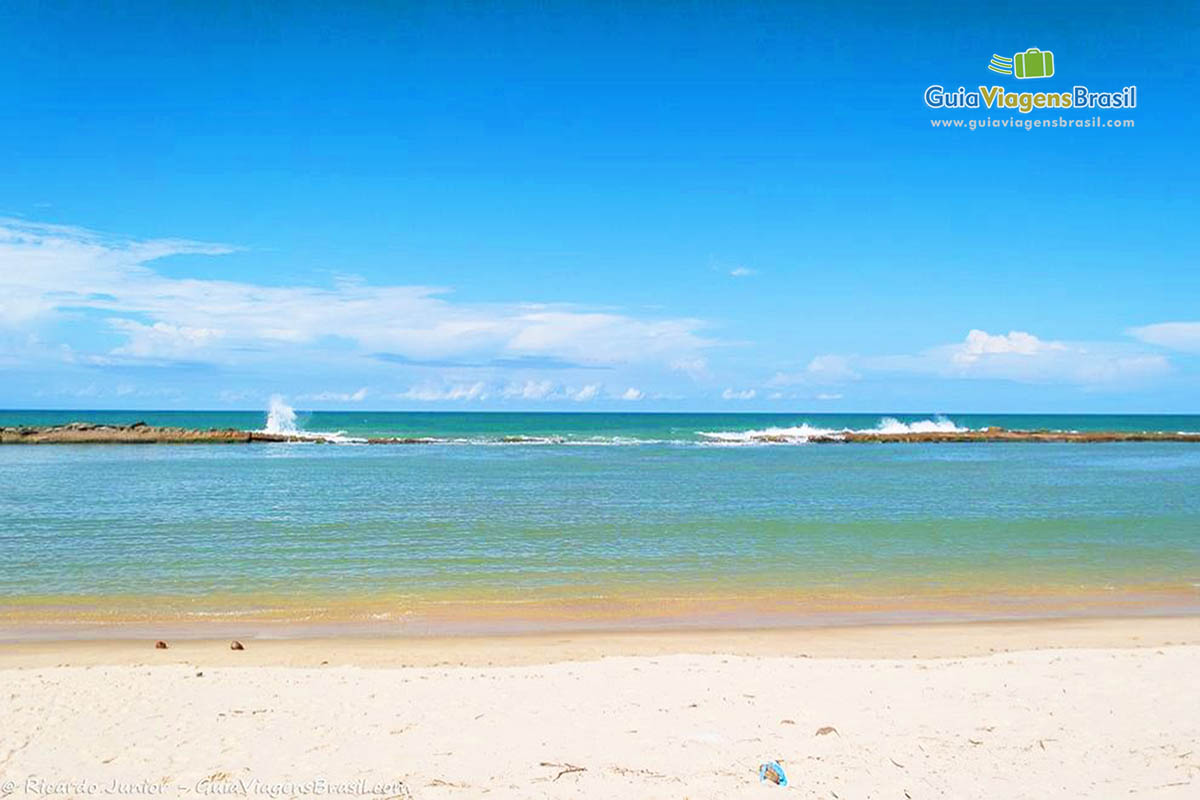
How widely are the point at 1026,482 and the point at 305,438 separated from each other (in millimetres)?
45984

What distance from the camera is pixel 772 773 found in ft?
20.1

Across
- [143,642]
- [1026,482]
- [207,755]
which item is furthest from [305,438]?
[207,755]

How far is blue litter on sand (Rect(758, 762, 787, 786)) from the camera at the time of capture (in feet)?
19.9

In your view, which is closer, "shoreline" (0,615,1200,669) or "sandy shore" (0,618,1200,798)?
"sandy shore" (0,618,1200,798)

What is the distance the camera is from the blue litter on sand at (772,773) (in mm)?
6054

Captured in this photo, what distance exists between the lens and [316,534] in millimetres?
18141

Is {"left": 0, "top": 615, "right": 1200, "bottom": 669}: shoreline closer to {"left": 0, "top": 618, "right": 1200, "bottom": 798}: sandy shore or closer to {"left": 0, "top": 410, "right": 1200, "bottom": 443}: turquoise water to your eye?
{"left": 0, "top": 618, "right": 1200, "bottom": 798}: sandy shore

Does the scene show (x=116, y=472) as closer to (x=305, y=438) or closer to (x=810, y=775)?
(x=305, y=438)

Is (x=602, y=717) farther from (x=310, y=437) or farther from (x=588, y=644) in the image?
(x=310, y=437)

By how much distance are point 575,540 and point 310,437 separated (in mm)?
46167

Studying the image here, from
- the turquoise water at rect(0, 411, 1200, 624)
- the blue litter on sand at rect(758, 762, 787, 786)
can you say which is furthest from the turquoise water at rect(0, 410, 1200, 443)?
the blue litter on sand at rect(758, 762, 787, 786)

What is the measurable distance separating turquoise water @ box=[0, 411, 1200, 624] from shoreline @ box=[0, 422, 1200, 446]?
18.1 metres

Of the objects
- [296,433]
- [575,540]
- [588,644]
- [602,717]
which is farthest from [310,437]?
[602,717]

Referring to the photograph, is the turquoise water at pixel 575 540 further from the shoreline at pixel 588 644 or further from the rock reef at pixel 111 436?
the rock reef at pixel 111 436
